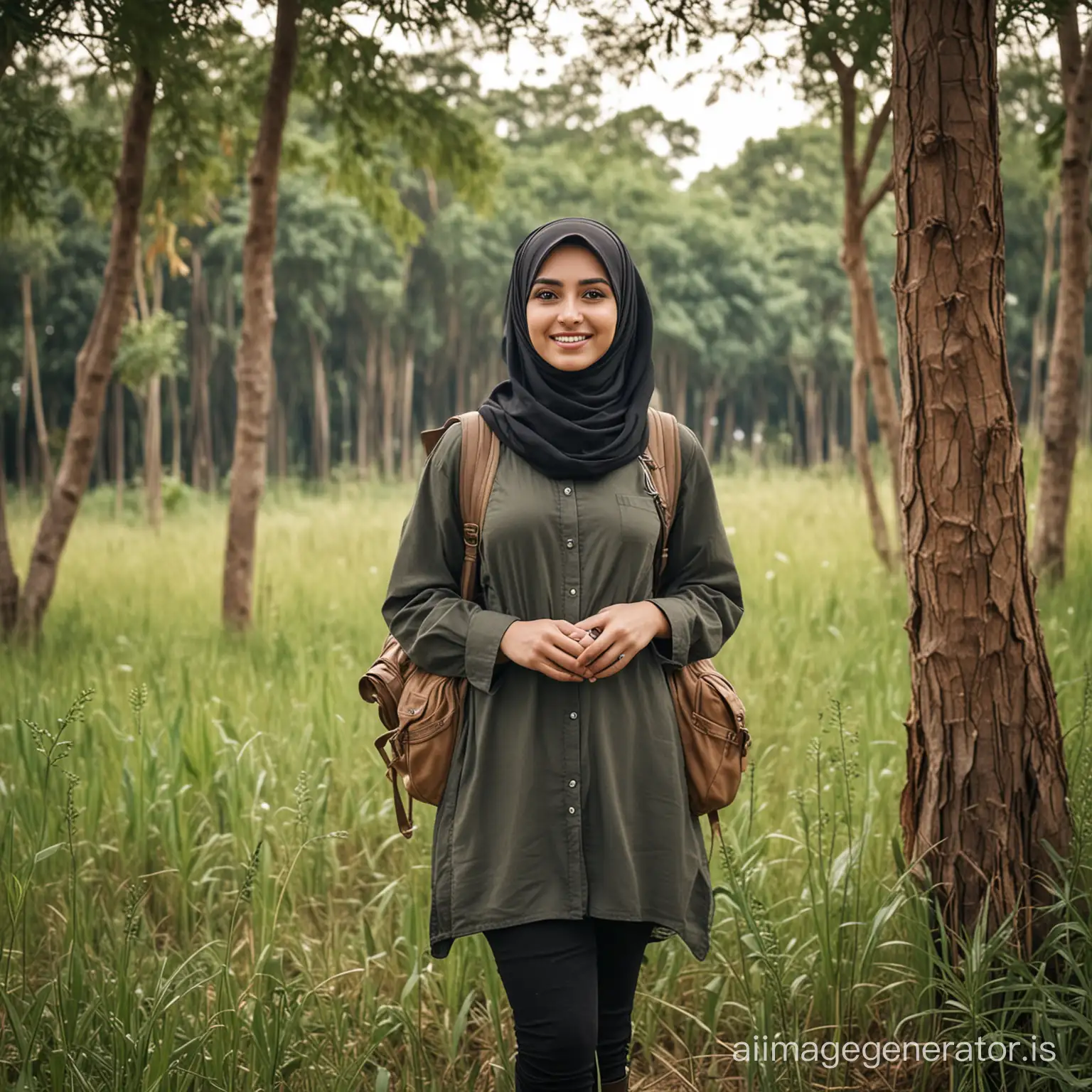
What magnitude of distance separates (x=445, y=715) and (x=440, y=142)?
5.69m

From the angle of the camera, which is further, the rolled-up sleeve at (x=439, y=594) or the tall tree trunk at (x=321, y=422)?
the tall tree trunk at (x=321, y=422)

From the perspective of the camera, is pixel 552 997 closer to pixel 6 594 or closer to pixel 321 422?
pixel 6 594

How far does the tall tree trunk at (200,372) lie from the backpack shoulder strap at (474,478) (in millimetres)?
23956

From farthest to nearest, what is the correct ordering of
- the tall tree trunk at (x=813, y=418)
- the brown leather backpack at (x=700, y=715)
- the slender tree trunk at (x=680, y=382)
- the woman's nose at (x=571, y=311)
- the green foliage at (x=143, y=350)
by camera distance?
the slender tree trunk at (x=680, y=382) → the tall tree trunk at (x=813, y=418) → the green foliage at (x=143, y=350) → the brown leather backpack at (x=700, y=715) → the woman's nose at (x=571, y=311)

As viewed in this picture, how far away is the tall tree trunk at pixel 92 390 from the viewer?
254 inches

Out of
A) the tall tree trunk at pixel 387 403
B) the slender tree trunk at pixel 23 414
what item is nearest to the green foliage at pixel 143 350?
the slender tree trunk at pixel 23 414

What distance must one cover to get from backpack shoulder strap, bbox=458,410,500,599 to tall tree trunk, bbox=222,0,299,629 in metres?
4.78

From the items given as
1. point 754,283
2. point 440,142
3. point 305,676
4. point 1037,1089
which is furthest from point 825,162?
point 1037,1089

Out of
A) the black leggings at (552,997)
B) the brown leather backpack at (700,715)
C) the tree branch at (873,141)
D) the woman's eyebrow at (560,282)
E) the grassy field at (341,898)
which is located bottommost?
the grassy field at (341,898)

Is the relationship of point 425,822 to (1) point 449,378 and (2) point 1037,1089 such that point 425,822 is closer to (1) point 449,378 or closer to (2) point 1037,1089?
(2) point 1037,1089

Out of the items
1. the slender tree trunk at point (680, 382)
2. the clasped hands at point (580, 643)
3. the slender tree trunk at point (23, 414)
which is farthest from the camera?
the slender tree trunk at point (680, 382)

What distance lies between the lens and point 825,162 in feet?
120

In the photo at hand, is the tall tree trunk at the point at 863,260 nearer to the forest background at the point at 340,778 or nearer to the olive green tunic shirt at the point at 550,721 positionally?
the forest background at the point at 340,778

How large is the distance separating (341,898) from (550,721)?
1.98 m
